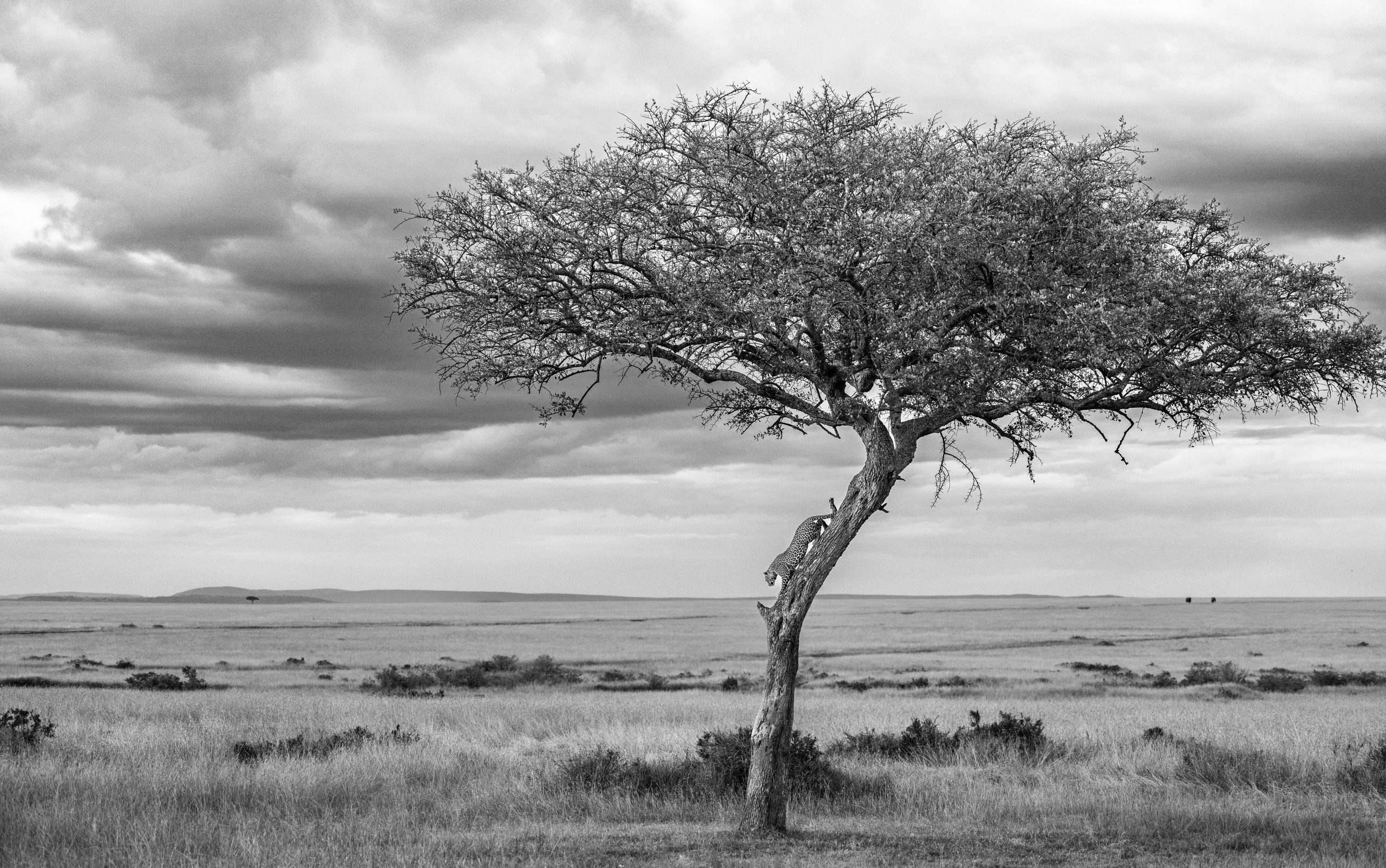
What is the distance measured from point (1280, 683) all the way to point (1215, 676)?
347cm

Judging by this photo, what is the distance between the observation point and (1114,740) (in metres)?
23.4

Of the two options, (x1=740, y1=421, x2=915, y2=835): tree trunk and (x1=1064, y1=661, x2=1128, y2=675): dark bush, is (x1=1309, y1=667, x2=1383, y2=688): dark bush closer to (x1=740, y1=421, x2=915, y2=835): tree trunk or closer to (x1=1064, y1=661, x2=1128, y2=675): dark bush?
(x1=1064, y1=661, x2=1128, y2=675): dark bush

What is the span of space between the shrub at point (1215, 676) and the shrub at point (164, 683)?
1465 inches

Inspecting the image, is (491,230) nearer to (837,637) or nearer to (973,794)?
(973,794)

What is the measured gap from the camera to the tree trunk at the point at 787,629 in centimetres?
1404

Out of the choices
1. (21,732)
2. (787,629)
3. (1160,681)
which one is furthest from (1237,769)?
(1160,681)

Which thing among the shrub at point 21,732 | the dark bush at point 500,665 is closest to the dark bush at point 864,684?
the dark bush at point 500,665

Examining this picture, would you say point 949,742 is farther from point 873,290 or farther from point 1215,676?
point 1215,676

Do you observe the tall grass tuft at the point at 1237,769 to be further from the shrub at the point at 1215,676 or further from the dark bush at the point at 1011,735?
the shrub at the point at 1215,676

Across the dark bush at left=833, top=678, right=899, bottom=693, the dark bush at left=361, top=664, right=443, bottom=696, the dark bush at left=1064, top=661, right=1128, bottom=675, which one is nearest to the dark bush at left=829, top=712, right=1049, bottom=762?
the dark bush at left=833, top=678, right=899, bottom=693

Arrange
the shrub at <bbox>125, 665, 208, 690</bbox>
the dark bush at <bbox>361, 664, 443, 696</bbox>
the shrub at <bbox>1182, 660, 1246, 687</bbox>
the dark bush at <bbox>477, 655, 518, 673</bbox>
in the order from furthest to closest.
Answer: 1. the dark bush at <bbox>477, 655, 518, 673</bbox>
2. the shrub at <bbox>1182, 660, 1246, 687</bbox>
3. the dark bush at <bbox>361, 664, 443, 696</bbox>
4. the shrub at <bbox>125, 665, 208, 690</bbox>

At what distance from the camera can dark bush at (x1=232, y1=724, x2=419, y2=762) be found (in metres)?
21.5

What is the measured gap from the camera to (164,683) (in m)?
45.2

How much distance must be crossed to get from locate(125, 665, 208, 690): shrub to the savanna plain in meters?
0.19
